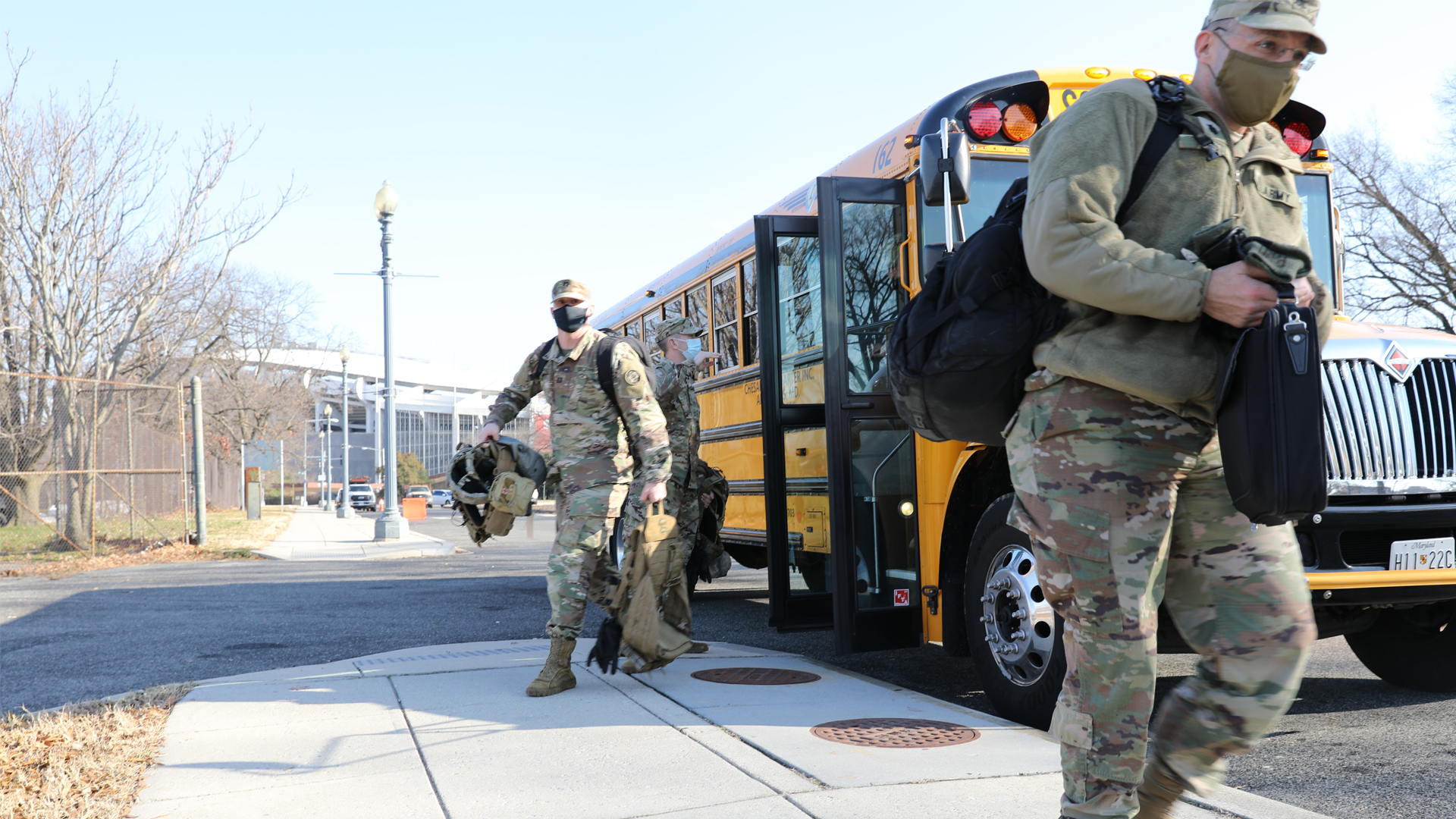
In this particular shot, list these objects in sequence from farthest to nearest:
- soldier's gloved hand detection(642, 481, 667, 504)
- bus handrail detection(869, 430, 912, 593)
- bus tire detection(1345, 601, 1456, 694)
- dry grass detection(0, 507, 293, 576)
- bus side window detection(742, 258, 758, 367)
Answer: dry grass detection(0, 507, 293, 576) < bus side window detection(742, 258, 758, 367) < bus handrail detection(869, 430, 912, 593) < soldier's gloved hand detection(642, 481, 667, 504) < bus tire detection(1345, 601, 1456, 694)

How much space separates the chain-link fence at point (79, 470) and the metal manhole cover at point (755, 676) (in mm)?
12832

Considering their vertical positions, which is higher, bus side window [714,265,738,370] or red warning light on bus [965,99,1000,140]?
red warning light on bus [965,99,1000,140]

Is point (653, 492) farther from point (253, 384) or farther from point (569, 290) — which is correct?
point (253, 384)

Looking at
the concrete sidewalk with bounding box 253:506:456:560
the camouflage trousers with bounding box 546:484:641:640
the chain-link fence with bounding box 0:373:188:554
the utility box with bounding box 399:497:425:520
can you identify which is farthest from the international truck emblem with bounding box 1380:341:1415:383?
the utility box with bounding box 399:497:425:520

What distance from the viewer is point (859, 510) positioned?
552 cm

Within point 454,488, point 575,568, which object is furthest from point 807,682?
point 454,488

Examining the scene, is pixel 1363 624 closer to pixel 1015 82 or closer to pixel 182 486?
pixel 1015 82

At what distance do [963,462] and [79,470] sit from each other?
14.9 metres

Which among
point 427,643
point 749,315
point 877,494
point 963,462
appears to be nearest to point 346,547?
point 427,643

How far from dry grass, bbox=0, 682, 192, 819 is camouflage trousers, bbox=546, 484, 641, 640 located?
67.2 inches

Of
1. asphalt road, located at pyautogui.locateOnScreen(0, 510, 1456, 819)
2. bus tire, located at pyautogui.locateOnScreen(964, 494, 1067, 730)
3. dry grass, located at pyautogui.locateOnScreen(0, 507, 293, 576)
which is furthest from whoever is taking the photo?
dry grass, located at pyautogui.locateOnScreen(0, 507, 293, 576)

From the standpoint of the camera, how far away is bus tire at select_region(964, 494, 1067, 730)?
14.1 ft

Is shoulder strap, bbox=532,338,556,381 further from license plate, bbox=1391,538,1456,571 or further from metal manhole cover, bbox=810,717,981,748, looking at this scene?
license plate, bbox=1391,538,1456,571

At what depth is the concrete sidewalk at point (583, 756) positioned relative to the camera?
10.9 feet
